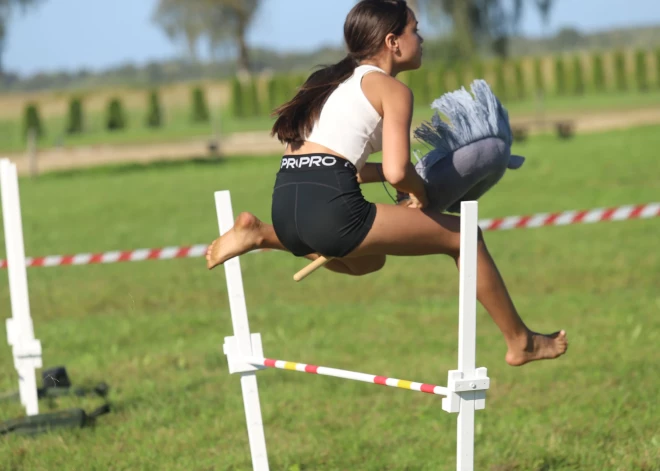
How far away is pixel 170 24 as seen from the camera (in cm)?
9044

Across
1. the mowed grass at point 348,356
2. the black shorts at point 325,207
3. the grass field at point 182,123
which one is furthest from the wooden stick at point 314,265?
the grass field at point 182,123

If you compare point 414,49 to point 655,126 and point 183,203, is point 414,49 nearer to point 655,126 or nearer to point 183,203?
point 183,203

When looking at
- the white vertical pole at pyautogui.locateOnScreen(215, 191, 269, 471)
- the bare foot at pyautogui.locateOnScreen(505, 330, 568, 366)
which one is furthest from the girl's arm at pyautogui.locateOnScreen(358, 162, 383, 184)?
the bare foot at pyautogui.locateOnScreen(505, 330, 568, 366)

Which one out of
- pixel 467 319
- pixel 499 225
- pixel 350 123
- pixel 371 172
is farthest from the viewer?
pixel 499 225

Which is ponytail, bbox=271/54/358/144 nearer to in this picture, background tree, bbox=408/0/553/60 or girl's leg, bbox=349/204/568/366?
girl's leg, bbox=349/204/568/366

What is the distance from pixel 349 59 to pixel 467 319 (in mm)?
1219

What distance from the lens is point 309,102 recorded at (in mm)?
4199

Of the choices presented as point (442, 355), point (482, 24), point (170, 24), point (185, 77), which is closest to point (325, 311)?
point (442, 355)

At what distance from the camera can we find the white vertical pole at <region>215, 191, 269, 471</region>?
480cm

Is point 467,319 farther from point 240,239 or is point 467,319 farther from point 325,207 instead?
point 240,239

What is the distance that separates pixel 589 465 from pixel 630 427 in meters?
0.70

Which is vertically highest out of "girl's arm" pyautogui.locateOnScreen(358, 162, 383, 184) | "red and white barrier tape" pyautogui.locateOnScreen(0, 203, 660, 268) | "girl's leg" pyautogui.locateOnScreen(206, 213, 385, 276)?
"red and white barrier tape" pyautogui.locateOnScreen(0, 203, 660, 268)

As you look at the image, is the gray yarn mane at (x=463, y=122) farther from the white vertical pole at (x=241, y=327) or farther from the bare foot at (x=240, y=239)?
the white vertical pole at (x=241, y=327)

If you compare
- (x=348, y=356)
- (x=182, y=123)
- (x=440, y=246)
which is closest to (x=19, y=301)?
(x=348, y=356)
